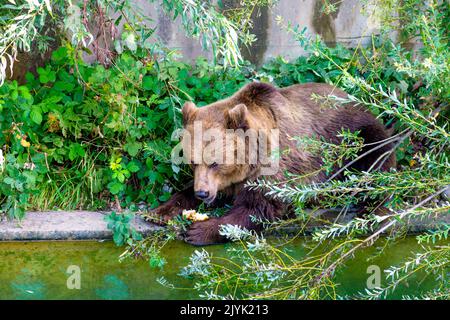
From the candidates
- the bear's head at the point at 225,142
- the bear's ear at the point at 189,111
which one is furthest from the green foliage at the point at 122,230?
the bear's ear at the point at 189,111

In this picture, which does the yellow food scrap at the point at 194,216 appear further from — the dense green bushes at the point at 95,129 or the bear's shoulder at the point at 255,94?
the bear's shoulder at the point at 255,94

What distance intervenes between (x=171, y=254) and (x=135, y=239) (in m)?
0.30

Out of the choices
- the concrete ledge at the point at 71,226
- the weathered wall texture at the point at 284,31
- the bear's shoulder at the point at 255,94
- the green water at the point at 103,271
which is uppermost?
the weathered wall texture at the point at 284,31

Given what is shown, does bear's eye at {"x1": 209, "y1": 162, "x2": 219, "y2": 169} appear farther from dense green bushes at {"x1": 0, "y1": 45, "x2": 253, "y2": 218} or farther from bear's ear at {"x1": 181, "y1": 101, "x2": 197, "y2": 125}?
dense green bushes at {"x1": 0, "y1": 45, "x2": 253, "y2": 218}

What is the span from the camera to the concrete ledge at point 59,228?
5.75 meters

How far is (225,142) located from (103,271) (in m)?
1.34

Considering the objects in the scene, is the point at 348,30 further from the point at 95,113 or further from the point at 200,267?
the point at 200,267

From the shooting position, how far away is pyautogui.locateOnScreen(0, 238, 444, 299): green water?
193 inches

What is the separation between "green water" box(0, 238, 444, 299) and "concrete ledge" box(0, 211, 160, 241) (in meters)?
0.06

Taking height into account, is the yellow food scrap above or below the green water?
above

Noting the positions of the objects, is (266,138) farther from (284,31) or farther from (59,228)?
(284,31)

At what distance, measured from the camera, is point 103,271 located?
5.29 metres

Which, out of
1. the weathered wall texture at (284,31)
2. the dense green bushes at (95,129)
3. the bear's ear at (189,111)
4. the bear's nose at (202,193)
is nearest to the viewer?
the bear's nose at (202,193)

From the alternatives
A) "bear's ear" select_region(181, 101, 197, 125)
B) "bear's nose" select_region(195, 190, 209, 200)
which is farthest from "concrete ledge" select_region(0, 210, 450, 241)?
"bear's ear" select_region(181, 101, 197, 125)
